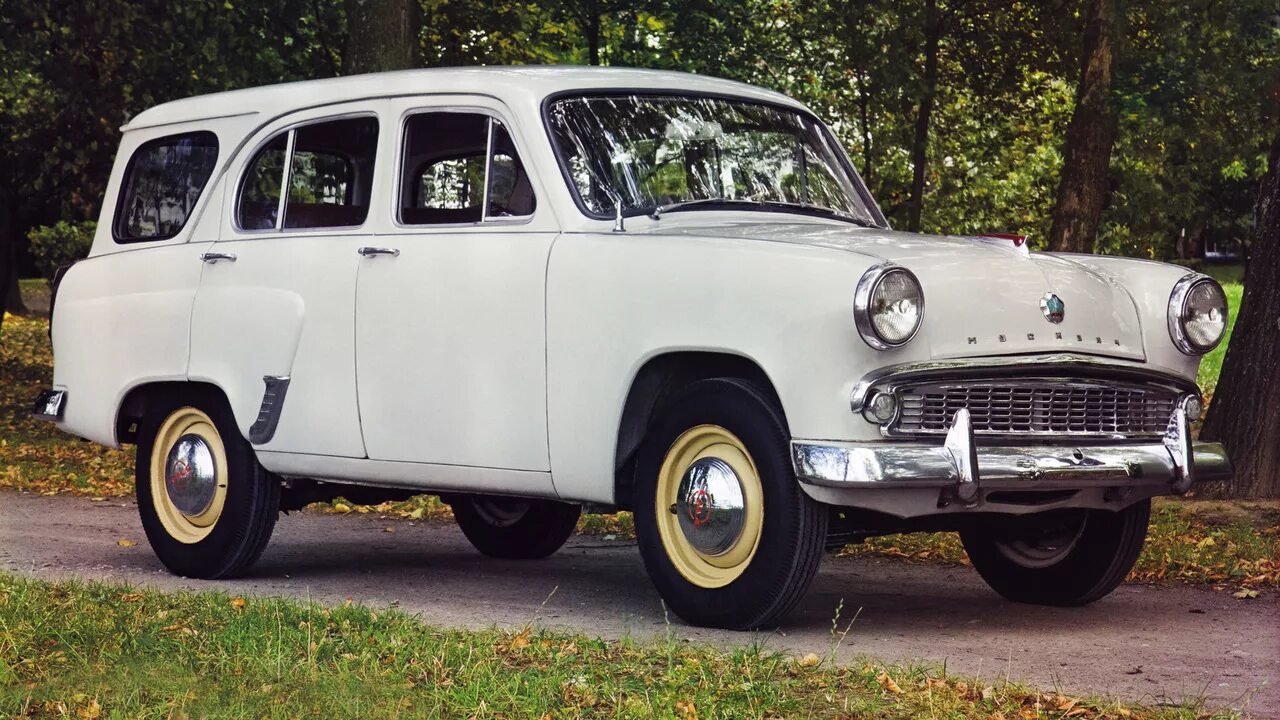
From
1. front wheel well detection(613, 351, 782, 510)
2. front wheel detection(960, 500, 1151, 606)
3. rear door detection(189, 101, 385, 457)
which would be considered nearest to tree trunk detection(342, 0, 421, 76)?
rear door detection(189, 101, 385, 457)

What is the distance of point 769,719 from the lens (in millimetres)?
4898

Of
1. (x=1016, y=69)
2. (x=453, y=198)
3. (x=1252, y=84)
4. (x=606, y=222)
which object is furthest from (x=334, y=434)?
(x=1016, y=69)

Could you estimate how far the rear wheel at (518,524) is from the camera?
9.22 meters

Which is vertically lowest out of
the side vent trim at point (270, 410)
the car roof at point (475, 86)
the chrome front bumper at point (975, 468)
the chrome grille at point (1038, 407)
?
the side vent trim at point (270, 410)

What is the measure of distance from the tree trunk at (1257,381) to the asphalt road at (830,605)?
2.46 metres

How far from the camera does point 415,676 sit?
5.51 m

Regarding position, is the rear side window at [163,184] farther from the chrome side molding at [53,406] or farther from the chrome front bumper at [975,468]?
the chrome front bumper at [975,468]

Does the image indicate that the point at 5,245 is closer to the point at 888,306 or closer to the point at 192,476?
the point at 192,476

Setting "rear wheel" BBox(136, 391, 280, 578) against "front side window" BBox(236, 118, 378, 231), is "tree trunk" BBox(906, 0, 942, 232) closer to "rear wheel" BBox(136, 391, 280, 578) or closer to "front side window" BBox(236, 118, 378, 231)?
"front side window" BBox(236, 118, 378, 231)

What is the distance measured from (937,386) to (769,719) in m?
1.55

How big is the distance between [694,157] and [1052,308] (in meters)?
1.73

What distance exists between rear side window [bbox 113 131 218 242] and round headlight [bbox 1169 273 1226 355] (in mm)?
4495

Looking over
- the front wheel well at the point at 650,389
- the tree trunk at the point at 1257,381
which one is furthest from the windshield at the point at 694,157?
the tree trunk at the point at 1257,381

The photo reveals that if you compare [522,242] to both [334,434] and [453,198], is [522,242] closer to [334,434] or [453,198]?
[453,198]
